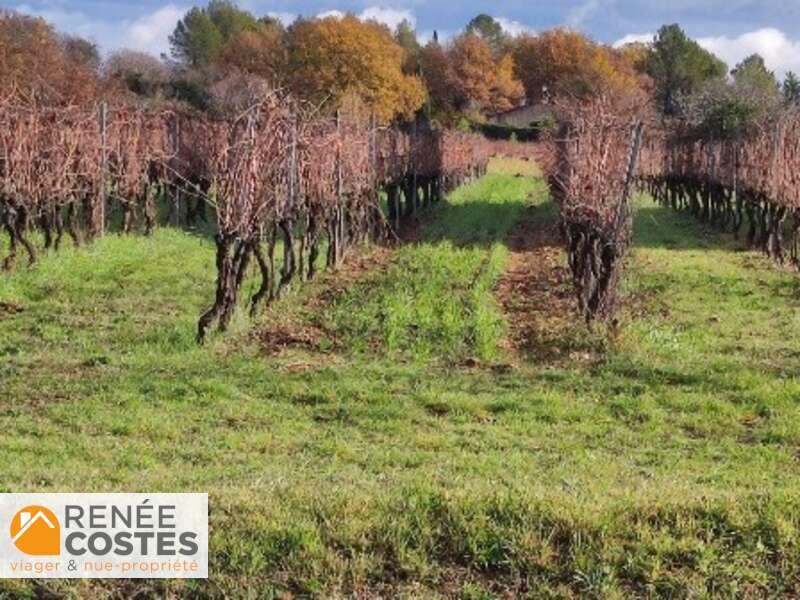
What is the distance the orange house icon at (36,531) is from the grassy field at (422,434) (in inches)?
11.0

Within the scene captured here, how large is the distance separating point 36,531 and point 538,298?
30.6 feet

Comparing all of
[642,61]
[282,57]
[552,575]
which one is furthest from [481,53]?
[552,575]

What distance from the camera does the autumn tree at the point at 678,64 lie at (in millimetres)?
77188

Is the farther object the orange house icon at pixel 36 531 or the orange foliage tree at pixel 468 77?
the orange foliage tree at pixel 468 77

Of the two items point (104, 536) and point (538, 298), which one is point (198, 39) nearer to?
Result: point (538, 298)

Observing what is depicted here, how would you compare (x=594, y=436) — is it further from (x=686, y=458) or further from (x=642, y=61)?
(x=642, y=61)

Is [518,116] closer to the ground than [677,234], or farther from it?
farther from it

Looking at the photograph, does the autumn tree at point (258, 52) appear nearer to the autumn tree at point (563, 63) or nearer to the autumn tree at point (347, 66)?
the autumn tree at point (347, 66)

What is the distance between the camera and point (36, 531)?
15.8ft

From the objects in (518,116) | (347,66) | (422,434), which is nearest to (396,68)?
(347,66)

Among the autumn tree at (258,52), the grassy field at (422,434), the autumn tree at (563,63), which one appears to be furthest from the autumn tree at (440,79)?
the grassy field at (422,434)

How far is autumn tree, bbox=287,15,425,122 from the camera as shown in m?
60.3

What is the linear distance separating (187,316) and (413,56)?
253 feet

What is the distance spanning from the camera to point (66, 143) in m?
16.1
